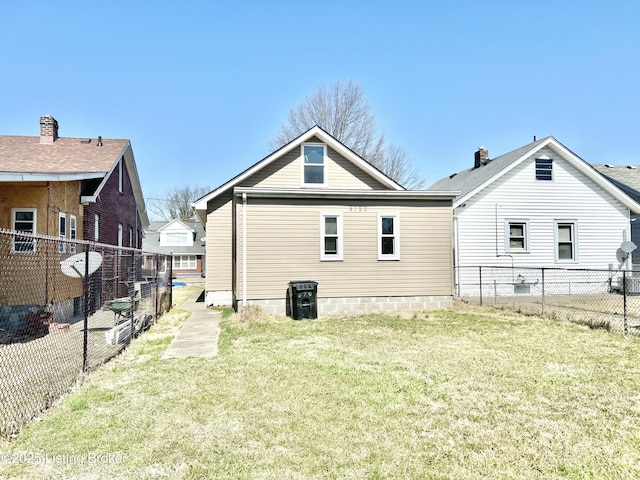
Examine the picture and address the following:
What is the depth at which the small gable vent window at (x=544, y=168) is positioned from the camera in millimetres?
15906

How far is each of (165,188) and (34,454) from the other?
179ft

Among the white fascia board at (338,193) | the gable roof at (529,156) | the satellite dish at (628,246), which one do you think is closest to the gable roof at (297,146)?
the white fascia board at (338,193)

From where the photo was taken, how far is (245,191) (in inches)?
425

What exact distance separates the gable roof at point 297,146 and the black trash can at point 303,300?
4.58 metres

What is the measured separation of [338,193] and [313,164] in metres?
3.35

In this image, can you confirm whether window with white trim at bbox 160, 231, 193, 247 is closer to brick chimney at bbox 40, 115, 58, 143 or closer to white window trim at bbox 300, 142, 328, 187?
brick chimney at bbox 40, 115, 58, 143

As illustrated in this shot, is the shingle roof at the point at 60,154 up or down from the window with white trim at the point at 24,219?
up

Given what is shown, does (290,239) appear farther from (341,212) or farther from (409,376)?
(409,376)

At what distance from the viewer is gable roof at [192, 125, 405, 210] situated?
13.2 m

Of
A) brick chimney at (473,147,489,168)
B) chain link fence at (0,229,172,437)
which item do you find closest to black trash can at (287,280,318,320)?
chain link fence at (0,229,172,437)

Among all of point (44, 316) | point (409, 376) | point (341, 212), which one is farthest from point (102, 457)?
point (341, 212)

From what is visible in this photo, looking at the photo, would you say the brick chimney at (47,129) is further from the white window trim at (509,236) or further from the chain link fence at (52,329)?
the white window trim at (509,236)

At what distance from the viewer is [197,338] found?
26.9ft

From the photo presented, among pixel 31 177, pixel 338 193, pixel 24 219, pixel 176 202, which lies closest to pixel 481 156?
pixel 338 193
